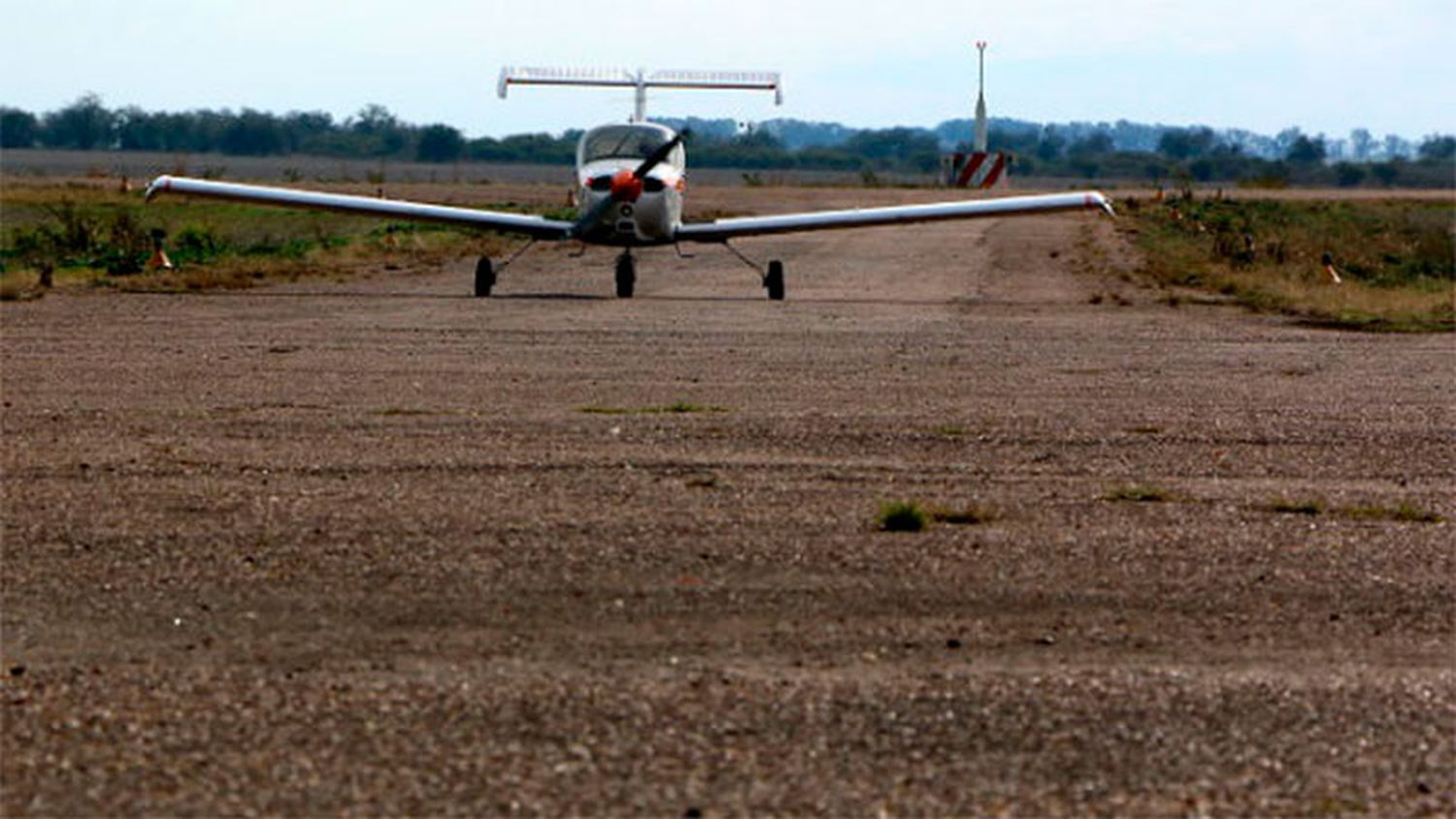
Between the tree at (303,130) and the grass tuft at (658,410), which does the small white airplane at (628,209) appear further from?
the tree at (303,130)

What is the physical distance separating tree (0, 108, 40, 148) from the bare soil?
128531 mm

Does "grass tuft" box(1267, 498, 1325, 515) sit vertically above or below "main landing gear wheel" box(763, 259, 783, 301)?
above

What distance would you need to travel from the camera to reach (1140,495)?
33.7ft

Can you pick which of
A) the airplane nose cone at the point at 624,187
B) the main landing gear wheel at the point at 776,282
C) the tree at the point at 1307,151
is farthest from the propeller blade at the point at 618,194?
the tree at the point at 1307,151

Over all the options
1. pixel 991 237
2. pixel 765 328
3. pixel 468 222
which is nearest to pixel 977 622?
pixel 765 328

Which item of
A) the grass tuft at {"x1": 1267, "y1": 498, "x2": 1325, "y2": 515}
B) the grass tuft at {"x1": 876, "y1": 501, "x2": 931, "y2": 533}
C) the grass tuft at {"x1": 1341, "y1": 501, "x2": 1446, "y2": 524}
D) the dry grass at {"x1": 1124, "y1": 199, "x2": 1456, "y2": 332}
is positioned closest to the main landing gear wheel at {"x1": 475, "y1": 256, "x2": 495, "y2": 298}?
the dry grass at {"x1": 1124, "y1": 199, "x2": 1456, "y2": 332}

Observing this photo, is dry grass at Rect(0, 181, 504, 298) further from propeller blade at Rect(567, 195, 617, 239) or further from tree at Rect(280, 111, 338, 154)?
A: tree at Rect(280, 111, 338, 154)

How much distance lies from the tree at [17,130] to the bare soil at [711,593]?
422 ft

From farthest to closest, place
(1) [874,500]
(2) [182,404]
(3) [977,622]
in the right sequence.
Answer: (2) [182,404] < (1) [874,500] < (3) [977,622]

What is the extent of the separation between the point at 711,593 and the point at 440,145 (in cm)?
12709

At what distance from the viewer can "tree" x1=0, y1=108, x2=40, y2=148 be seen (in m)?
138

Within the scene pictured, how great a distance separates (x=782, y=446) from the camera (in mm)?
11695

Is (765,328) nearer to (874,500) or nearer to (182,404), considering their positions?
(182,404)

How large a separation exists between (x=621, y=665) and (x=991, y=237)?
39.2 metres
